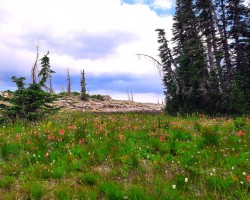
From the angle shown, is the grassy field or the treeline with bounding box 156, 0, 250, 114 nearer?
the grassy field

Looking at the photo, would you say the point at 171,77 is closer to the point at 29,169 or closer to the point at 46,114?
the point at 46,114

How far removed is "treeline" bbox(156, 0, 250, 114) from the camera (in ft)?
76.4

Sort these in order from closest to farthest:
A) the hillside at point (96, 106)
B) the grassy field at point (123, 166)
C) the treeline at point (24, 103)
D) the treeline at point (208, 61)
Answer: the grassy field at point (123, 166)
the treeline at point (24, 103)
the treeline at point (208, 61)
the hillside at point (96, 106)

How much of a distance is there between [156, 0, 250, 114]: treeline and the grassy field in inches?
548

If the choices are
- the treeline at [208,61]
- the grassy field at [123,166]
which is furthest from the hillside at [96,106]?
the grassy field at [123,166]

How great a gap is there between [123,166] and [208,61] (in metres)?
20.5

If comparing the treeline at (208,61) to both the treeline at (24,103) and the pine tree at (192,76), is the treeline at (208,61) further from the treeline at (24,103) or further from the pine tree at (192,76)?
the treeline at (24,103)

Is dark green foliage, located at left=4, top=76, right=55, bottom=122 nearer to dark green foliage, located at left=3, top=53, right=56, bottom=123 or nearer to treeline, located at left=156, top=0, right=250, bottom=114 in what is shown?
dark green foliage, located at left=3, top=53, right=56, bottom=123

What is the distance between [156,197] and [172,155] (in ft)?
9.66

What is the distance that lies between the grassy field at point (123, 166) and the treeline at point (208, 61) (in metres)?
13.9

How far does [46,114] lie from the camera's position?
16.7 m

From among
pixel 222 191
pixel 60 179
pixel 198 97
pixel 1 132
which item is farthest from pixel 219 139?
pixel 198 97

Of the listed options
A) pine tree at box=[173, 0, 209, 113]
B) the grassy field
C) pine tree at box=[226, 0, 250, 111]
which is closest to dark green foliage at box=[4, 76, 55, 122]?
the grassy field

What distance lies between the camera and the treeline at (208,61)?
2330cm
